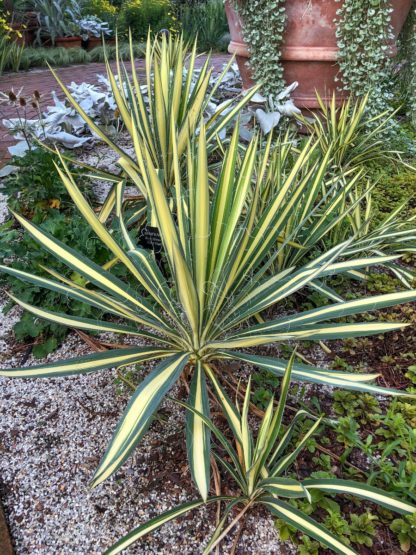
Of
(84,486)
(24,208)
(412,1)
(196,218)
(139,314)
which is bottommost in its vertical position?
(84,486)

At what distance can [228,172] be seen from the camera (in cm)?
114

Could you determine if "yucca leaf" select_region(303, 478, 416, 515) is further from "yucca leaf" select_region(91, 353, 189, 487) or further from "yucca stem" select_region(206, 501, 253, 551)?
"yucca leaf" select_region(91, 353, 189, 487)

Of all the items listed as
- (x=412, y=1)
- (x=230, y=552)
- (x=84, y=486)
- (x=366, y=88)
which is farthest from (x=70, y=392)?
(x=412, y=1)

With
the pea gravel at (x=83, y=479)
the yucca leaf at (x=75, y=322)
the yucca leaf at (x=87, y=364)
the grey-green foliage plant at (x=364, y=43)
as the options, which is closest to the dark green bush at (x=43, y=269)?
the pea gravel at (x=83, y=479)

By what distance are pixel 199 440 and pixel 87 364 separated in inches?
11.7

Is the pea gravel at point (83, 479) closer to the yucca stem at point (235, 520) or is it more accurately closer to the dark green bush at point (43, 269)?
the yucca stem at point (235, 520)

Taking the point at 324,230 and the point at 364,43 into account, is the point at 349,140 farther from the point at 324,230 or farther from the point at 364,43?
the point at 324,230

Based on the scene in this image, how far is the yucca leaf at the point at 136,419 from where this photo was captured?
0.84 metres

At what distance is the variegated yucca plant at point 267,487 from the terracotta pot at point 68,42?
301 inches

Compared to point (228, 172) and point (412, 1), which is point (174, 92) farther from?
point (412, 1)

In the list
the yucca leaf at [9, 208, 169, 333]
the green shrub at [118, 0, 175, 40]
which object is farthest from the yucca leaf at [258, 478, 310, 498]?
the green shrub at [118, 0, 175, 40]

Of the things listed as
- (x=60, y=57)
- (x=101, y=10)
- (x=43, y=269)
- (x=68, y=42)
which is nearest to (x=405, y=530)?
(x=43, y=269)

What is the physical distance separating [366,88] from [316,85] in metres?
0.43

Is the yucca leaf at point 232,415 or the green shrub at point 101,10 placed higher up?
the green shrub at point 101,10
